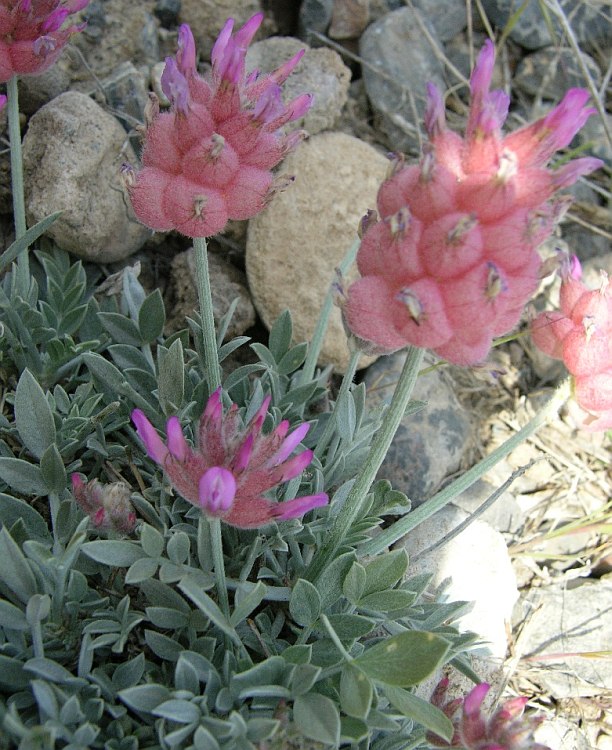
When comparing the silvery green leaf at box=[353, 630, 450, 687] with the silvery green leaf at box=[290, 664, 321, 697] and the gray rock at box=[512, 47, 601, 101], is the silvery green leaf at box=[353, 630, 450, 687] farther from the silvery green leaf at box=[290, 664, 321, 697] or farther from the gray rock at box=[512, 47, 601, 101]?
the gray rock at box=[512, 47, 601, 101]

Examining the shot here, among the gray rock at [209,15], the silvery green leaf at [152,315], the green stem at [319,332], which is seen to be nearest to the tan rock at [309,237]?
the green stem at [319,332]

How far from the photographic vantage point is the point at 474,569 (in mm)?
3076

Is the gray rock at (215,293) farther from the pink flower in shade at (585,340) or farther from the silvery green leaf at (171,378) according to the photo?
the pink flower in shade at (585,340)

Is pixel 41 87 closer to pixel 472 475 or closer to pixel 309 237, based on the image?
pixel 309 237

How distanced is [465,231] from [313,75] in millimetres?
2462

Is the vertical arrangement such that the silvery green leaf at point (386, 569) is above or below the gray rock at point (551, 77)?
below

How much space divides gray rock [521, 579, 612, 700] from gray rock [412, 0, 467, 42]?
10.9ft

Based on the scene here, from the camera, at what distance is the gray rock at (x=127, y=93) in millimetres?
3615

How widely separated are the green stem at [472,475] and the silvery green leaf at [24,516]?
3.35ft

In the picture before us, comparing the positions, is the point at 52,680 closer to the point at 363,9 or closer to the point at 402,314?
the point at 402,314

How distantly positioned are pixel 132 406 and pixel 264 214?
117 cm

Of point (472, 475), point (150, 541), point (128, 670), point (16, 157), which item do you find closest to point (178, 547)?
point (150, 541)

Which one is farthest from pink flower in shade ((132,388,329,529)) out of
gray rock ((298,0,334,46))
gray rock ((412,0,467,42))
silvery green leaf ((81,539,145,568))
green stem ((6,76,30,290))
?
gray rock ((412,0,467,42))

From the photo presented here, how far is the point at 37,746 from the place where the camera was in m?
1.84
